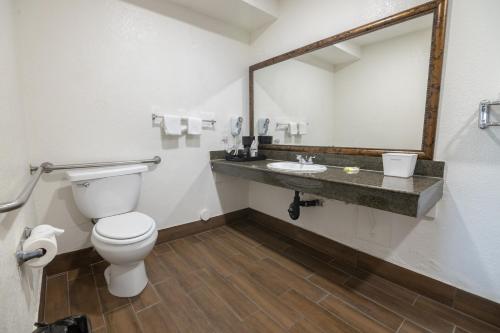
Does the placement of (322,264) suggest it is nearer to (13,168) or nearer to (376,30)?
(376,30)

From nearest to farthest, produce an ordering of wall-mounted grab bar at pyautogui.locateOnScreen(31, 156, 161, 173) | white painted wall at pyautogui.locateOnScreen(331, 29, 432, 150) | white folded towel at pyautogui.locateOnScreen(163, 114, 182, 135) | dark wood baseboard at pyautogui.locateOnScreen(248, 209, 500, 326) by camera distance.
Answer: dark wood baseboard at pyautogui.locateOnScreen(248, 209, 500, 326)
white painted wall at pyautogui.locateOnScreen(331, 29, 432, 150)
wall-mounted grab bar at pyautogui.locateOnScreen(31, 156, 161, 173)
white folded towel at pyautogui.locateOnScreen(163, 114, 182, 135)

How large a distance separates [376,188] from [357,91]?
936 millimetres

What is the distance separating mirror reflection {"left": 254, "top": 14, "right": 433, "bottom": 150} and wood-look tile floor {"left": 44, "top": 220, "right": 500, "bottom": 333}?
1012 mm

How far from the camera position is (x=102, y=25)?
174 cm

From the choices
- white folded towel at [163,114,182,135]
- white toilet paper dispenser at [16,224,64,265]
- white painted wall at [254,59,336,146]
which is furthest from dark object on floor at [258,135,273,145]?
white toilet paper dispenser at [16,224,64,265]

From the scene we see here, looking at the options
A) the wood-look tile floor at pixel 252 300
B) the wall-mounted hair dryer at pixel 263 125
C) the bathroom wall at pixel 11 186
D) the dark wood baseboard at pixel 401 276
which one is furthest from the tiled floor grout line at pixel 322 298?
the wall-mounted hair dryer at pixel 263 125

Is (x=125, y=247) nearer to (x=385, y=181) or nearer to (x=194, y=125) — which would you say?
(x=194, y=125)

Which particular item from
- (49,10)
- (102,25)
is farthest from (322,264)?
(49,10)

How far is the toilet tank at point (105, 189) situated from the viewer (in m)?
1.56

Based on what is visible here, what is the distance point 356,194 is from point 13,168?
5.62ft

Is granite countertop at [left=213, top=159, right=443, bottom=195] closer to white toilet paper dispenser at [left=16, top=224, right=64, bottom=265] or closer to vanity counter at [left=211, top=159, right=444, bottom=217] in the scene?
vanity counter at [left=211, top=159, right=444, bottom=217]

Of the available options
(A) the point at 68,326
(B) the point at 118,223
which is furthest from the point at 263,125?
(A) the point at 68,326

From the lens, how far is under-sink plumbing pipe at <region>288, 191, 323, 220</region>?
192 centimetres

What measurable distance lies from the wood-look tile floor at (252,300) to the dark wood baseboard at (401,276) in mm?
51
